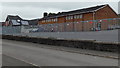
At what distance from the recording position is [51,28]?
26172 mm

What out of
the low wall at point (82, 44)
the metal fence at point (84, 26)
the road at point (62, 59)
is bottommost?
the road at point (62, 59)

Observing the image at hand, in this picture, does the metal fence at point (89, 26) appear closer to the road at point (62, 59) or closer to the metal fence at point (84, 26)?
the metal fence at point (84, 26)

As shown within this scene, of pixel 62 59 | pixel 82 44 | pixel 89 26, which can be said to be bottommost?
pixel 62 59

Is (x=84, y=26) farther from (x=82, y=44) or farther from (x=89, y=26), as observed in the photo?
(x=82, y=44)

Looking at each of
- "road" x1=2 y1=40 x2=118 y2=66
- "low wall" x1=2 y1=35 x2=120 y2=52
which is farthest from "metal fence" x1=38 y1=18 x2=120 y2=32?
"road" x1=2 y1=40 x2=118 y2=66

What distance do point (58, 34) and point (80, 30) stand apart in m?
3.42

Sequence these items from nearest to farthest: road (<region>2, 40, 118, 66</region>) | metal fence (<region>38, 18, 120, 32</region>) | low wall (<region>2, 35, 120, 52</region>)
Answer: road (<region>2, 40, 118, 66</region>) < low wall (<region>2, 35, 120, 52</region>) < metal fence (<region>38, 18, 120, 32</region>)

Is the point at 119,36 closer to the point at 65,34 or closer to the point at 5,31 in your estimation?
the point at 65,34

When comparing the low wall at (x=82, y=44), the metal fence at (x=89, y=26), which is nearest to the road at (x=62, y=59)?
the low wall at (x=82, y=44)

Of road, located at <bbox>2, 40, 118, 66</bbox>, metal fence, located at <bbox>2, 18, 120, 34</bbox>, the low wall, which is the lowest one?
road, located at <bbox>2, 40, 118, 66</bbox>

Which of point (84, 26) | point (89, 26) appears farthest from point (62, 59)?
point (84, 26)

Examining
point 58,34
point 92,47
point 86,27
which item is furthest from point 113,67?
point 58,34

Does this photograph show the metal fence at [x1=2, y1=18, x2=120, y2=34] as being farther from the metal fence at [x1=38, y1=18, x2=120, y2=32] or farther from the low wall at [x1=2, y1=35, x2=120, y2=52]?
the low wall at [x1=2, y1=35, x2=120, y2=52]

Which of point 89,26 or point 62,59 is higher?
point 89,26
